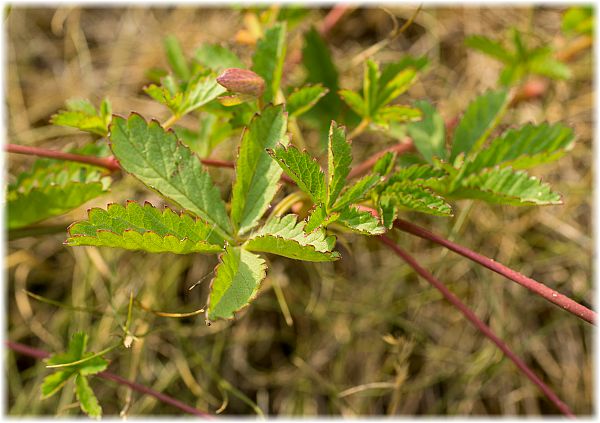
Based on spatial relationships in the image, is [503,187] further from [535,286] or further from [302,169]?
[302,169]

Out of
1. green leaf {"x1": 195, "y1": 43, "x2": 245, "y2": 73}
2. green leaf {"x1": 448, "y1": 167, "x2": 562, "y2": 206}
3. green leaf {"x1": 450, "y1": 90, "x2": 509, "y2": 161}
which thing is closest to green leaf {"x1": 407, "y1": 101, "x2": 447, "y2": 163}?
green leaf {"x1": 450, "y1": 90, "x2": 509, "y2": 161}

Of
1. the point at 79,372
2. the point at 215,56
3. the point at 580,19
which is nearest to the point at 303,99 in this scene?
the point at 215,56

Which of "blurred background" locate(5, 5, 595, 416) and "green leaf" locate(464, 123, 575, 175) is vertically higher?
"green leaf" locate(464, 123, 575, 175)

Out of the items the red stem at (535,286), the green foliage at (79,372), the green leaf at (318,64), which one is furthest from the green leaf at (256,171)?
the green leaf at (318,64)

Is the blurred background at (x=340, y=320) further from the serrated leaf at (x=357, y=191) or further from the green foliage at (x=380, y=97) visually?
the serrated leaf at (x=357, y=191)

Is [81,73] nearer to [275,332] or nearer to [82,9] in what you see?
[82,9]

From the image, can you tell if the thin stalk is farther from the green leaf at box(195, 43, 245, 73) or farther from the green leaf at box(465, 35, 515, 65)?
the green leaf at box(465, 35, 515, 65)

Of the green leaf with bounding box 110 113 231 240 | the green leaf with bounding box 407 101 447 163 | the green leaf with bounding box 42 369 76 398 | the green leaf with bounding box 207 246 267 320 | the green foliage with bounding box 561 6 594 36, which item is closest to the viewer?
the green leaf with bounding box 207 246 267 320
